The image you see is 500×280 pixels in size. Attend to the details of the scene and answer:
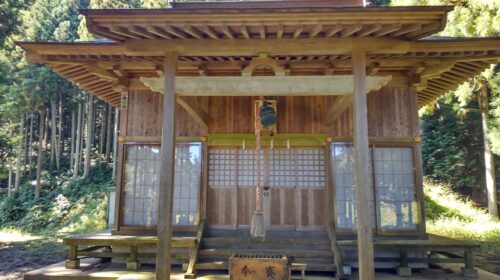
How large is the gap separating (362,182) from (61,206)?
714 inches

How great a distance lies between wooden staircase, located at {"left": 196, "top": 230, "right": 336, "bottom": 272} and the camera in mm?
5766

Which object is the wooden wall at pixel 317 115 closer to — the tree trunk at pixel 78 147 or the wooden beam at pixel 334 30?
the wooden beam at pixel 334 30

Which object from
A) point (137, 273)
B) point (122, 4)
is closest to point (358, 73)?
point (137, 273)

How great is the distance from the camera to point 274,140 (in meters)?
6.73

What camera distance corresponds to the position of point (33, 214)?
17734 mm

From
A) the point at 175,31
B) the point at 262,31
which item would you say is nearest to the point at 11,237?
the point at 175,31

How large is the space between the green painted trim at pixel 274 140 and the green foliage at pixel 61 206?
10.8m

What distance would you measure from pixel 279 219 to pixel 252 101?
7.98 ft

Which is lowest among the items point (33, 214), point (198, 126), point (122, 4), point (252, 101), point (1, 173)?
point (33, 214)

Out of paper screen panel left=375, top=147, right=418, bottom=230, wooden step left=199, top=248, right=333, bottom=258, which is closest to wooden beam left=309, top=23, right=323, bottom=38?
paper screen panel left=375, top=147, right=418, bottom=230

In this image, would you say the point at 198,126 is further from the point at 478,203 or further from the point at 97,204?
the point at 478,203

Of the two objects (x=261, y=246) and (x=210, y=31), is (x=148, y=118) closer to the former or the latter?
(x=210, y=31)

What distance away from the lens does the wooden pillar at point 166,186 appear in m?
4.17

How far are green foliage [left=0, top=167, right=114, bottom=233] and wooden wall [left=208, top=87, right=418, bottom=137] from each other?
1095 cm
